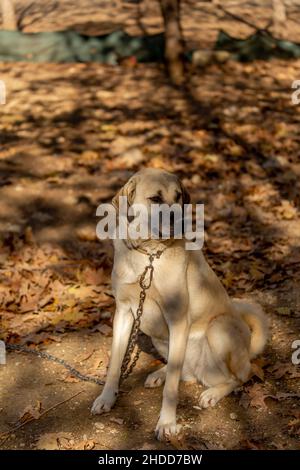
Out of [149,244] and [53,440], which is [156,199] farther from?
[53,440]

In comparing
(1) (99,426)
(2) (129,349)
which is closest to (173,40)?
(2) (129,349)

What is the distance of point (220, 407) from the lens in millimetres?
4523

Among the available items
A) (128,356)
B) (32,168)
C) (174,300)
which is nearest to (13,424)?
(128,356)

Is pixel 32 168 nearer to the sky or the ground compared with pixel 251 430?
nearer to the ground

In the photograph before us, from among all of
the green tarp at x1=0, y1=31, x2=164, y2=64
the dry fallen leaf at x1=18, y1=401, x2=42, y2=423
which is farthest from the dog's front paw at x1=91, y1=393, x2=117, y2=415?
the green tarp at x1=0, y1=31, x2=164, y2=64

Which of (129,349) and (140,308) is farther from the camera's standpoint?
(129,349)

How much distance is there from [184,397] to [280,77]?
11550 mm

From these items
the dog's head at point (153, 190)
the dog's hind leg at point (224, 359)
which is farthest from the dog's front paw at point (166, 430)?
the dog's head at point (153, 190)

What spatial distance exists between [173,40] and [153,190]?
10.9 meters

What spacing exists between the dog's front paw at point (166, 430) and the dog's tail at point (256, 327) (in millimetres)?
920

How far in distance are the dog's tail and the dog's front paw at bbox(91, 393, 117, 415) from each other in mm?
1067

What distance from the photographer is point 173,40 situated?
556 inches

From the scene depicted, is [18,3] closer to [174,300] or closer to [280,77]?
[280,77]
